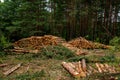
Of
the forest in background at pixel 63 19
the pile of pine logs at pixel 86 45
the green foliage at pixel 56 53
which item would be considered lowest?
the pile of pine logs at pixel 86 45

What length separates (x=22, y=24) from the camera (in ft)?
77.3

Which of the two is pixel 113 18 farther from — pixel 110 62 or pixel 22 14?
pixel 110 62

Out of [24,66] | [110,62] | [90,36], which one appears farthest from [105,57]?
[90,36]

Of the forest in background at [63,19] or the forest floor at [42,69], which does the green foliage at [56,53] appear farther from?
the forest in background at [63,19]

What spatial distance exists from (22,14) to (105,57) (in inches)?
561

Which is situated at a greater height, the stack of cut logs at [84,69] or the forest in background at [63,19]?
the forest in background at [63,19]

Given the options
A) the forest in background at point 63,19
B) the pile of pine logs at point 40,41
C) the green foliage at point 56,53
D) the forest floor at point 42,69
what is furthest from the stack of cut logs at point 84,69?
the forest in background at point 63,19

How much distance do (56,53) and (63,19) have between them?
13203 millimetres

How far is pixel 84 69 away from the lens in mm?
10477

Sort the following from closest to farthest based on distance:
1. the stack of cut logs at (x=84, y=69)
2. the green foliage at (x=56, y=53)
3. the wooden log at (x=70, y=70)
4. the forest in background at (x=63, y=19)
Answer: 1. the wooden log at (x=70, y=70)
2. the stack of cut logs at (x=84, y=69)
3. the green foliage at (x=56, y=53)
4. the forest in background at (x=63, y=19)

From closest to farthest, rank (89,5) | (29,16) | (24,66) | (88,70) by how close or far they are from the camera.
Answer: (88,70) < (24,66) < (29,16) < (89,5)

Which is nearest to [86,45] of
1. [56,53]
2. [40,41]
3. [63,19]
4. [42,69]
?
[40,41]

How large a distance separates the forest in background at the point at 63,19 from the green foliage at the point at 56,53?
860cm

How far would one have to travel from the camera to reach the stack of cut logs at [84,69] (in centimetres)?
994
